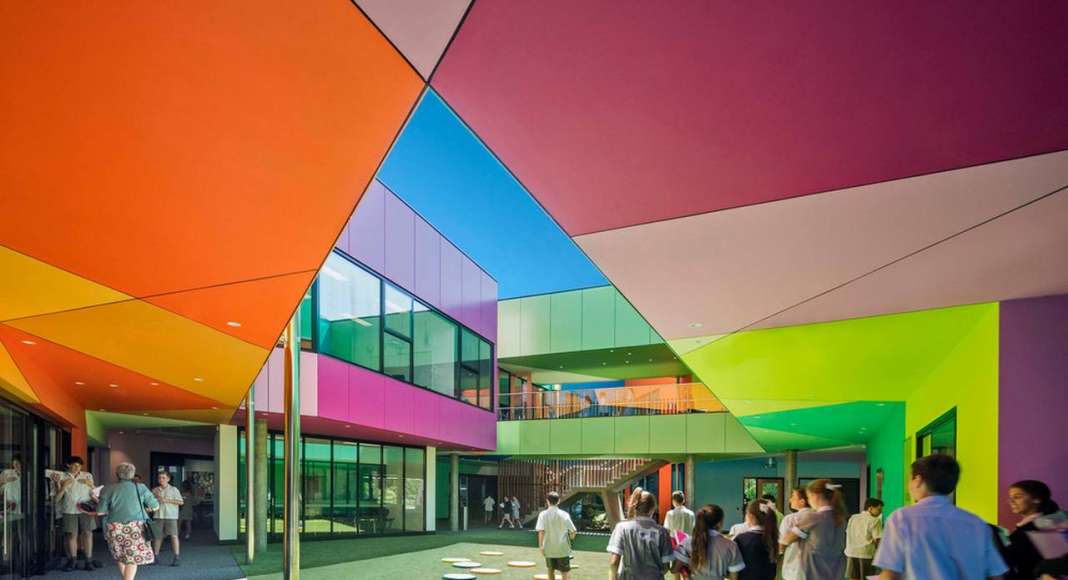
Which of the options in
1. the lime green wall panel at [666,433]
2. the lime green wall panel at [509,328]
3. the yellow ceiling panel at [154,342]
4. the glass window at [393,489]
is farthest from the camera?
the lime green wall panel at [509,328]

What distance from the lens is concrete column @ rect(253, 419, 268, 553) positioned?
16062mm

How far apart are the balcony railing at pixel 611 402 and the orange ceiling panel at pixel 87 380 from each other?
51.4ft

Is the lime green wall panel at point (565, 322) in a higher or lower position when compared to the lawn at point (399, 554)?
higher

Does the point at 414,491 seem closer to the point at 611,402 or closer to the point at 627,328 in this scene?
the point at 611,402

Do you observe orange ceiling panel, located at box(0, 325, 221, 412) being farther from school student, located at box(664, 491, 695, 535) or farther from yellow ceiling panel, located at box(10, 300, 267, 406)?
school student, located at box(664, 491, 695, 535)

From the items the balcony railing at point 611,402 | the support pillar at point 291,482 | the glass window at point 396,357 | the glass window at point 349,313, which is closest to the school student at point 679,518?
the support pillar at point 291,482

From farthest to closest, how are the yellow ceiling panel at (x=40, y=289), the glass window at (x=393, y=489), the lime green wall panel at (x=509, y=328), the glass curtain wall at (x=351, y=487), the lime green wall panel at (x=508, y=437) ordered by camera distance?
1. the lime green wall panel at (x=509, y=328)
2. the lime green wall panel at (x=508, y=437)
3. the glass window at (x=393, y=489)
4. the glass curtain wall at (x=351, y=487)
5. the yellow ceiling panel at (x=40, y=289)

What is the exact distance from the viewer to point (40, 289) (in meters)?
5.48

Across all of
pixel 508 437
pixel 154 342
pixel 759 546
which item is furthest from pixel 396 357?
pixel 759 546

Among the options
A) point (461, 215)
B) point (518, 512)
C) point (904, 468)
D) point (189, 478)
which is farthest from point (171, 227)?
point (461, 215)

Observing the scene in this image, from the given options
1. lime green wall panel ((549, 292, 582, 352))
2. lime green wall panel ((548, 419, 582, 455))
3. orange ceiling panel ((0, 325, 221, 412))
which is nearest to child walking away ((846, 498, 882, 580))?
orange ceiling panel ((0, 325, 221, 412))

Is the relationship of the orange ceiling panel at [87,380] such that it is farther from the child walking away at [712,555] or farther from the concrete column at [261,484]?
the child walking away at [712,555]

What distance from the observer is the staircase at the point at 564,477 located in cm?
2788

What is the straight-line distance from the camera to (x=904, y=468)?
36.9 feet
